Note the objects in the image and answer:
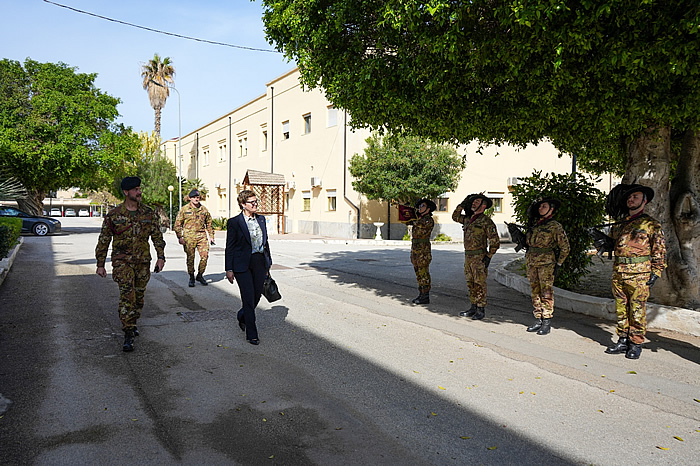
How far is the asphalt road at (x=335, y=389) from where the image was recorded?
348cm

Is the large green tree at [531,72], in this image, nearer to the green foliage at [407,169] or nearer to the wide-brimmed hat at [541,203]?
the wide-brimmed hat at [541,203]

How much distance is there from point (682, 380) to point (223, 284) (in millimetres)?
7842

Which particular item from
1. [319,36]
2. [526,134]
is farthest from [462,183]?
[319,36]

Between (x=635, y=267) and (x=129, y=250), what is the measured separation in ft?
17.8

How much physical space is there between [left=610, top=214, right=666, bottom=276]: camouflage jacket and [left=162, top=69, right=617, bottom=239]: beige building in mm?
18015

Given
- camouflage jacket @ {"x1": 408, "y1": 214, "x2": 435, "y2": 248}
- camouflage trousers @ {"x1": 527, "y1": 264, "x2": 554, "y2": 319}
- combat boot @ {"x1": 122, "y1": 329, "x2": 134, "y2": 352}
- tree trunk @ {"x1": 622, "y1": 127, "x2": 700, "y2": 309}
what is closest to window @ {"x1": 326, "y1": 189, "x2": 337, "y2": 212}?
camouflage jacket @ {"x1": 408, "y1": 214, "x2": 435, "y2": 248}

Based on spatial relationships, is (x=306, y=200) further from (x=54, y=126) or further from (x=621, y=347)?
(x=621, y=347)

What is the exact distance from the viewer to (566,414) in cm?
409

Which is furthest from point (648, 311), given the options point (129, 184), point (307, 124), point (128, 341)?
point (307, 124)

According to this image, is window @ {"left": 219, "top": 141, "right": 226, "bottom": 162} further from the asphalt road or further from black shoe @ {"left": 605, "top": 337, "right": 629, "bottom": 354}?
black shoe @ {"left": 605, "top": 337, "right": 629, "bottom": 354}

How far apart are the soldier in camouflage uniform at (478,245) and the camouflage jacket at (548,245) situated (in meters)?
0.63

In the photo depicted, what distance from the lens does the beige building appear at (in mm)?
26078

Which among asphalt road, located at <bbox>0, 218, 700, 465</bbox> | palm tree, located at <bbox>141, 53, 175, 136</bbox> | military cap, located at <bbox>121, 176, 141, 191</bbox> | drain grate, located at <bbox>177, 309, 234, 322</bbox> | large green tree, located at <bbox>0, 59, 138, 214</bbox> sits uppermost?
palm tree, located at <bbox>141, 53, 175, 136</bbox>

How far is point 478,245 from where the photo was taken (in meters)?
7.34
